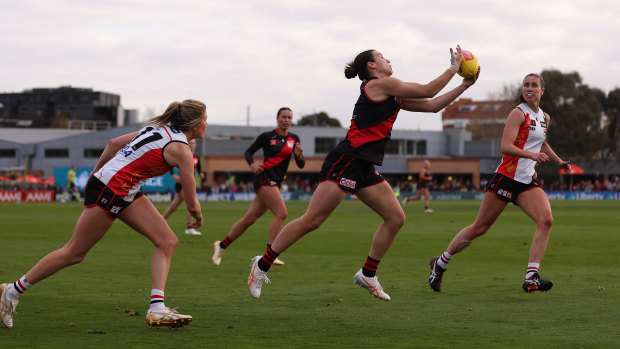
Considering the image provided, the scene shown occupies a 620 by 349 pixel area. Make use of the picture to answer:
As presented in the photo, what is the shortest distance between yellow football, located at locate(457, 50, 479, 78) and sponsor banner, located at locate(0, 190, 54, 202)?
5326cm

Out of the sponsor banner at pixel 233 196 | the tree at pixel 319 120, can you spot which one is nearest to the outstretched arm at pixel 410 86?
the sponsor banner at pixel 233 196

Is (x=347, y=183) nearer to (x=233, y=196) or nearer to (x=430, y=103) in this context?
(x=430, y=103)

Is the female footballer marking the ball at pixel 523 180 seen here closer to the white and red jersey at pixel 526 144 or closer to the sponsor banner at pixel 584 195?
the white and red jersey at pixel 526 144

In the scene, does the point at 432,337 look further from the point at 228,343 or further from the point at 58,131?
the point at 58,131

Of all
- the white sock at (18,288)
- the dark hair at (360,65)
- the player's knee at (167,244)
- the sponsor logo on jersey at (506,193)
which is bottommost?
the white sock at (18,288)

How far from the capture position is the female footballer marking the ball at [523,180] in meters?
10.2

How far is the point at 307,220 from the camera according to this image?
916 centimetres

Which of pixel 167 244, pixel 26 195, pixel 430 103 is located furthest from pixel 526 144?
pixel 26 195

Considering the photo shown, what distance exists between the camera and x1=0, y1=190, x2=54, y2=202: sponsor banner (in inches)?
2299

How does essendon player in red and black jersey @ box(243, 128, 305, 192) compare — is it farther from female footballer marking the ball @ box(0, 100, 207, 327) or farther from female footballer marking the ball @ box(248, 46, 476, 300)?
female footballer marking the ball @ box(0, 100, 207, 327)

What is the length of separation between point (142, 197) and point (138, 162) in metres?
0.39

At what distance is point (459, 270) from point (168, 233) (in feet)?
21.6

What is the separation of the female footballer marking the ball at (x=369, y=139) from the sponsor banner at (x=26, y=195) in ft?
172

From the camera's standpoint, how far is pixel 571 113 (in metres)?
84.4
